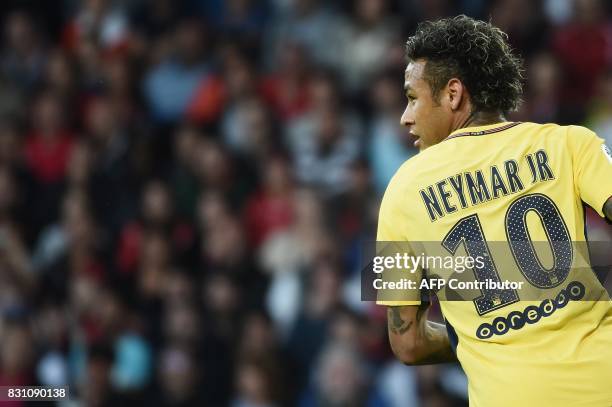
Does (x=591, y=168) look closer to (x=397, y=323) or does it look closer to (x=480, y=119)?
(x=480, y=119)

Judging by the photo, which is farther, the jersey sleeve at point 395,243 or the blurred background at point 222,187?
the blurred background at point 222,187

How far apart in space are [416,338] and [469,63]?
82 centimetres

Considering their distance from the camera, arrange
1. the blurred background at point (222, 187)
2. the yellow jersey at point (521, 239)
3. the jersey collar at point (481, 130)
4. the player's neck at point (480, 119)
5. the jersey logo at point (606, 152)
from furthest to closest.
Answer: the blurred background at point (222, 187) → the player's neck at point (480, 119) → the jersey collar at point (481, 130) → the jersey logo at point (606, 152) → the yellow jersey at point (521, 239)

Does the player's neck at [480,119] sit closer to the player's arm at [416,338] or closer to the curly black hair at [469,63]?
the curly black hair at [469,63]

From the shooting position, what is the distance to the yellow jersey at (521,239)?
9.27 feet

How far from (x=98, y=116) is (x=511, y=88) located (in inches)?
223

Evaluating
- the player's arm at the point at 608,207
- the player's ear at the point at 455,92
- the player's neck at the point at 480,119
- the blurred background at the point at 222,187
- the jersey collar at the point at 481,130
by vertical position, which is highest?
the blurred background at the point at 222,187

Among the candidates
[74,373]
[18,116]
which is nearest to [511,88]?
[74,373]

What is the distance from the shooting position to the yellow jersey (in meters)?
2.83

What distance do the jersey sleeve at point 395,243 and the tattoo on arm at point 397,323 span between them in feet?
0.15

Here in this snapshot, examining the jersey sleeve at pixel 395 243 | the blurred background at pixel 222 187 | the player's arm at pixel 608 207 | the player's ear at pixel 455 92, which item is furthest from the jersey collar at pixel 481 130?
the blurred background at pixel 222 187

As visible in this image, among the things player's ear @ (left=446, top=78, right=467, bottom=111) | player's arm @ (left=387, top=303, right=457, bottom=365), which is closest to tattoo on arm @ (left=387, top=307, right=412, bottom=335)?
player's arm @ (left=387, top=303, right=457, bottom=365)

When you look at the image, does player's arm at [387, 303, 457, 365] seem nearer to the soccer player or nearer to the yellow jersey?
the soccer player

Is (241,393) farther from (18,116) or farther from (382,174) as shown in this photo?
(18,116)
